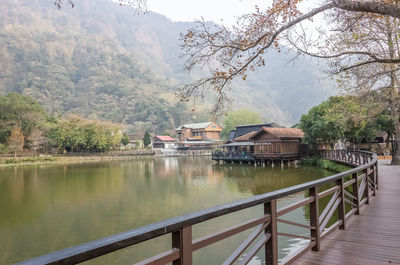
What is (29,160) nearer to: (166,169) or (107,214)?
(166,169)

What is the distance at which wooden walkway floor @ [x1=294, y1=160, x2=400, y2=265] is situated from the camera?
295 centimetres

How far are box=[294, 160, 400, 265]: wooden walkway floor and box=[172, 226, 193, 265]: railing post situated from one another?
1.67 meters

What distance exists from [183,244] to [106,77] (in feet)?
326

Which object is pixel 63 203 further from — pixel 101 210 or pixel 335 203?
pixel 335 203

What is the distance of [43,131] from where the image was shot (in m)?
40.3

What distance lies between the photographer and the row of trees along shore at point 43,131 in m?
36.3

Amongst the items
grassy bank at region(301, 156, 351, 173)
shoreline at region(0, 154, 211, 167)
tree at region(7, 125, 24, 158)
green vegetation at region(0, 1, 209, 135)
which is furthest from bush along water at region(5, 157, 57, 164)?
grassy bank at region(301, 156, 351, 173)

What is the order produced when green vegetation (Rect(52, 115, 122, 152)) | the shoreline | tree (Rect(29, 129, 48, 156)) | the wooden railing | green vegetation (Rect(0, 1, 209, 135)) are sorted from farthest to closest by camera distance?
green vegetation (Rect(0, 1, 209, 135)) < green vegetation (Rect(52, 115, 122, 152)) < tree (Rect(29, 129, 48, 156)) < the shoreline < the wooden railing

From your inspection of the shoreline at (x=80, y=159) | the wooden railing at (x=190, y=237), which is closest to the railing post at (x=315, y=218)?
the wooden railing at (x=190, y=237)

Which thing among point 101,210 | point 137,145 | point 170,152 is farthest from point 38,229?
point 137,145

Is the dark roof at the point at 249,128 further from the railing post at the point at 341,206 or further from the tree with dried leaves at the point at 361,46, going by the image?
the railing post at the point at 341,206

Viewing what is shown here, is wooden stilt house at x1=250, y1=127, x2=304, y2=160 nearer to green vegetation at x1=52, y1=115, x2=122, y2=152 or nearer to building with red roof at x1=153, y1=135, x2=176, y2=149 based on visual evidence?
green vegetation at x1=52, y1=115, x2=122, y2=152

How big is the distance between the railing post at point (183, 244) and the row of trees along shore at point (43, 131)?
4006cm

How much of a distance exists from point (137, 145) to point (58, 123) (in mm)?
16120
